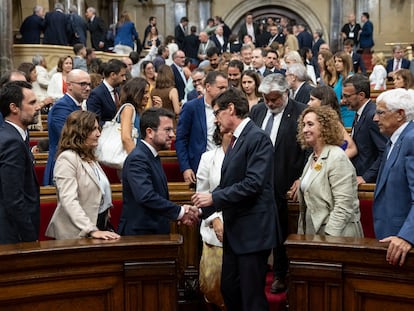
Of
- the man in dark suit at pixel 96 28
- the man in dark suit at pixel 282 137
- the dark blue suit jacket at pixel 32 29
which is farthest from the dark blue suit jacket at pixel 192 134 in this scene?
the man in dark suit at pixel 96 28

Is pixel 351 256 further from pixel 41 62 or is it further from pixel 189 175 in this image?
pixel 41 62

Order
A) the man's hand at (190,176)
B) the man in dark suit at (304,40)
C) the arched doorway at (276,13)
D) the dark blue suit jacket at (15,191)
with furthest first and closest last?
the arched doorway at (276,13), the man in dark suit at (304,40), the man's hand at (190,176), the dark blue suit jacket at (15,191)

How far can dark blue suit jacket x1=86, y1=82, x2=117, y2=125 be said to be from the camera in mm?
5727

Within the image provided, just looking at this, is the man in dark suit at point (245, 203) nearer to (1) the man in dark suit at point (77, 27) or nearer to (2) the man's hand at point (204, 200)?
(2) the man's hand at point (204, 200)

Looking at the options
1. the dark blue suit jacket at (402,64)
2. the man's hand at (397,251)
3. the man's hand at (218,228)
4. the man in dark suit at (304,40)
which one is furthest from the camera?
the man in dark suit at (304,40)

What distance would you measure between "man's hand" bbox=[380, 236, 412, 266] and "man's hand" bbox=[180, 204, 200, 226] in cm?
128

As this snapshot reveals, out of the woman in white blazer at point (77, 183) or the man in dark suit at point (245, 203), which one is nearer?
the man in dark suit at point (245, 203)

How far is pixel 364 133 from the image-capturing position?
5133mm

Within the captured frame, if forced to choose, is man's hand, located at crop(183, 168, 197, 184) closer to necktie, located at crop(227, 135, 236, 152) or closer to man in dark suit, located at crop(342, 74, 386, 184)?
man in dark suit, located at crop(342, 74, 386, 184)

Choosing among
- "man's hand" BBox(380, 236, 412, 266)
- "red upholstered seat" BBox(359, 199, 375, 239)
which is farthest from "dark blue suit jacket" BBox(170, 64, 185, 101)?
"man's hand" BBox(380, 236, 412, 266)

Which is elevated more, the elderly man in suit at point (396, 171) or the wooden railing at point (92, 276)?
the elderly man in suit at point (396, 171)

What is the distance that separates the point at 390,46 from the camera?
2036 cm

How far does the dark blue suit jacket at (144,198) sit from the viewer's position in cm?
388

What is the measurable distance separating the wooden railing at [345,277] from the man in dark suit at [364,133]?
1.79 metres
